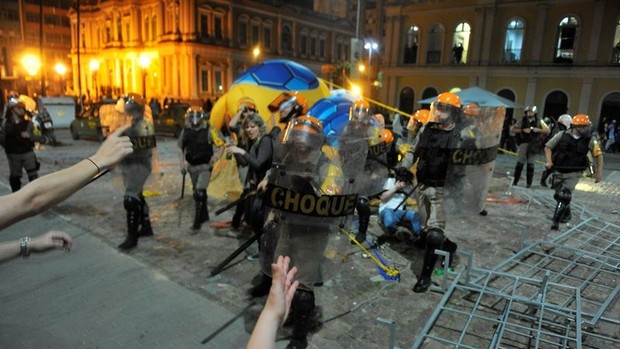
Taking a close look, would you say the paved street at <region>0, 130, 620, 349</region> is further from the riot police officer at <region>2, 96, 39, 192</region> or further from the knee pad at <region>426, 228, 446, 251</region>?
the riot police officer at <region>2, 96, 39, 192</region>

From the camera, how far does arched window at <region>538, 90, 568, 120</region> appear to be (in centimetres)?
2380

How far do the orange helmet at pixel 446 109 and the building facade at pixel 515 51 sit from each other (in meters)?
22.5

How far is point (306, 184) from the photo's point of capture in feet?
11.0

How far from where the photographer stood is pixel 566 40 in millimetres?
23203

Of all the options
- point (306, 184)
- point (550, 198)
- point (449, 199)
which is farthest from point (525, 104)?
point (306, 184)

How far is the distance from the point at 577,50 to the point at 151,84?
3987cm

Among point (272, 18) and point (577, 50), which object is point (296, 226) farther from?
point (272, 18)

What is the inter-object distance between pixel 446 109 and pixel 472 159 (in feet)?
2.22

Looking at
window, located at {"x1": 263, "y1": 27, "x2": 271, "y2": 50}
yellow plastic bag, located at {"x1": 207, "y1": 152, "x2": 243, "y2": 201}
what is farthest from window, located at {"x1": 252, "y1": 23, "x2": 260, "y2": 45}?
yellow plastic bag, located at {"x1": 207, "y1": 152, "x2": 243, "y2": 201}

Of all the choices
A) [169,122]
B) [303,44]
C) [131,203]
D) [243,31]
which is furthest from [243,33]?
[131,203]

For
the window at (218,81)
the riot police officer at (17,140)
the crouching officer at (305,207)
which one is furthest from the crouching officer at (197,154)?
the window at (218,81)

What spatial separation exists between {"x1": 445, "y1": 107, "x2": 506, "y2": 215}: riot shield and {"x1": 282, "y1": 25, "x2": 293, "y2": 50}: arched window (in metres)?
46.1

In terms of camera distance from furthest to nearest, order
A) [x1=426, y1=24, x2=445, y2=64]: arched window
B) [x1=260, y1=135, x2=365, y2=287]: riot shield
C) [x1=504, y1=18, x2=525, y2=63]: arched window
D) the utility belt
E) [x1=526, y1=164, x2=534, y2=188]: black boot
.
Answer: [x1=426, y1=24, x2=445, y2=64]: arched window → [x1=504, y1=18, x2=525, y2=63]: arched window → [x1=526, y1=164, x2=534, y2=188]: black boot → the utility belt → [x1=260, y1=135, x2=365, y2=287]: riot shield

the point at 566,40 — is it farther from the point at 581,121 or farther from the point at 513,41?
the point at 581,121
